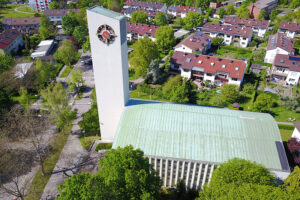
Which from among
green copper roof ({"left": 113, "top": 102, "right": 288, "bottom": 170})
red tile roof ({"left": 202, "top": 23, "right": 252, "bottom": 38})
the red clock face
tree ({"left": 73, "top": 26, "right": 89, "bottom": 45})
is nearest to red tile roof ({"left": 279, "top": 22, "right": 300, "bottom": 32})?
red tile roof ({"left": 202, "top": 23, "right": 252, "bottom": 38})

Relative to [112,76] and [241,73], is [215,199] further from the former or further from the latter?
[241,73]

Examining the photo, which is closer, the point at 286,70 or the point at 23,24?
the point at 286,70

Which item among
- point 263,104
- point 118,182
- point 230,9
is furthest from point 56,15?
point 118,182

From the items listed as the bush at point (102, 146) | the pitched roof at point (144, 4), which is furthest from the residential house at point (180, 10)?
the bush at point (102, 146)

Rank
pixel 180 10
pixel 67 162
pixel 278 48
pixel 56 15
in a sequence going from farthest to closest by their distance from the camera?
pixel 180 10
pixel 56 15
pixel 278 48
pixel 67 162

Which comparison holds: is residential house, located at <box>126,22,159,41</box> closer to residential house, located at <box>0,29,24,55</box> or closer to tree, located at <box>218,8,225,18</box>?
residential house, located at <box>0,29,24,55</box>

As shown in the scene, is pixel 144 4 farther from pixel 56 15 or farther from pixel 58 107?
pixel 58 107
